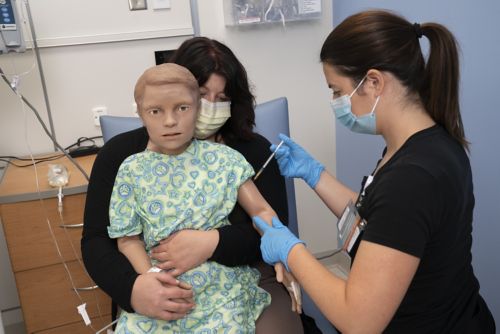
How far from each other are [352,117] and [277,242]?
367 millimetres

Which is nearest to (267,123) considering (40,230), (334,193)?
(334,193)

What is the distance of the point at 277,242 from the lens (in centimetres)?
108

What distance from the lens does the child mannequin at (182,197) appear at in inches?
43.1

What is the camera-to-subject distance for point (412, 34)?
0.99m

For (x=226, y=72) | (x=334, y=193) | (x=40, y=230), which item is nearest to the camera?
(x=226, y=72)

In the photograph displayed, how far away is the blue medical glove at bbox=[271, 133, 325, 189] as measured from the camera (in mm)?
1477

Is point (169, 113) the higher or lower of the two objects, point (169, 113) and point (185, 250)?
the higher

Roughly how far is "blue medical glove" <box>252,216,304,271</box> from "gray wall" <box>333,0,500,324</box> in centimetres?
88

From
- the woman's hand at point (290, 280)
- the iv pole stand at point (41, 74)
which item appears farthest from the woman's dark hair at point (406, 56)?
the iv pole stand at point (41, 74)

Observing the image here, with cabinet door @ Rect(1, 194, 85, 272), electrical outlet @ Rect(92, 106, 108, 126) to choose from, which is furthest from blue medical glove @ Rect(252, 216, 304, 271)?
electrical outlet @ Rect(92, 106, 108, 126)

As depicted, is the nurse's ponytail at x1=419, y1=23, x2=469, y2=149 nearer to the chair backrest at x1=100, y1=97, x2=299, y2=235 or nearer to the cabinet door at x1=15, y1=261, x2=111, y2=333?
the chair backrest at x1=100, y1=97, x2=299, y2=235

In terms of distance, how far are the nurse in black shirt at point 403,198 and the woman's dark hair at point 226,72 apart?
334 millimetres

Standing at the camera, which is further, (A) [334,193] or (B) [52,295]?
(B) [52,295]

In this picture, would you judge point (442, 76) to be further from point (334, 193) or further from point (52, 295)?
point (52, 295)
